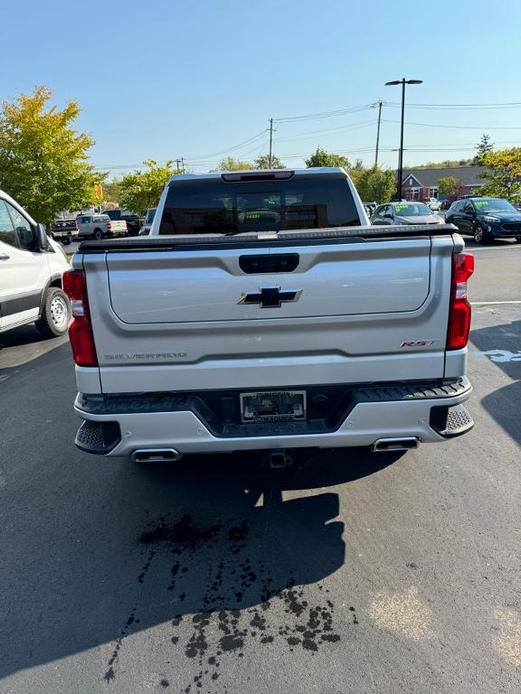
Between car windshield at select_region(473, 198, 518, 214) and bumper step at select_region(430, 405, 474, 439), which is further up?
car windshield at select_region(473, 198, 518, 214)

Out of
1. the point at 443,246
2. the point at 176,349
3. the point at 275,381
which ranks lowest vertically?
the point at 275,381

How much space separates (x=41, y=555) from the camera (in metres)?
2.92

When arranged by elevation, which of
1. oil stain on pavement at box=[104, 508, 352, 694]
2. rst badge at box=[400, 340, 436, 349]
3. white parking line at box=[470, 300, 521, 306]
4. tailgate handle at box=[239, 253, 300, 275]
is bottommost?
oil stain on pavement at box=[104, 508, 352, 694]

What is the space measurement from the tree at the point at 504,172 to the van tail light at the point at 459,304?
30.4m

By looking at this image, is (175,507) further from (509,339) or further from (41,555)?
(509,339)

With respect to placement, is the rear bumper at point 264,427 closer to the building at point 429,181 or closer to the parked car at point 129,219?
the parked car at point 129,219

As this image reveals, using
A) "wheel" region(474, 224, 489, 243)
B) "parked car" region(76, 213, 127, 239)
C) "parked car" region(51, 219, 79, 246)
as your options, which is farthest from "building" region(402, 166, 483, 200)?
"wheel" region(474, 224, 489, 243)

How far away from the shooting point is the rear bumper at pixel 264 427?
8.70 ft

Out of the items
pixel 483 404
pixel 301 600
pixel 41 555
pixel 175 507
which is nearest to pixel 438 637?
pixel 301 600

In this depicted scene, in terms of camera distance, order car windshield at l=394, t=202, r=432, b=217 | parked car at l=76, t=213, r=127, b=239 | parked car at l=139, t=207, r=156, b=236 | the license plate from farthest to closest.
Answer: parked car at l=76, t=213, r=127, b=239 < car windshield at l=394, t=202, r=432, b=217 < parked car at l=139, t=207, r=156, b=236 < the license plate

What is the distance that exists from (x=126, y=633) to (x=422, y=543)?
169 centimetres

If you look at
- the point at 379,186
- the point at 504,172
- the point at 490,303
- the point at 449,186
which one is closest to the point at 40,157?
→ the point at 490,303

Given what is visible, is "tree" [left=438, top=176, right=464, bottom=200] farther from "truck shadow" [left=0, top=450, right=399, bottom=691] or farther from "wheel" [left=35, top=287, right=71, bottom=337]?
"truck shadow" [left=0, top=450, right=399, bottom=691]

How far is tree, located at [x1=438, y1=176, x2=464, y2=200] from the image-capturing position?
70.1 metres
